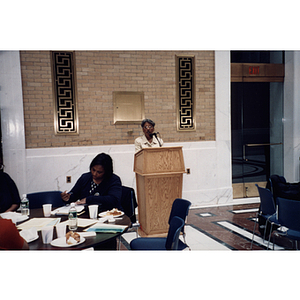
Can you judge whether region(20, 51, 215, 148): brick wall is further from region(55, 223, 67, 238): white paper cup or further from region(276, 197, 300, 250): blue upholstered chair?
region(55, 223, 67, 238): white paper cup

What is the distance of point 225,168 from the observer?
21.0 ft

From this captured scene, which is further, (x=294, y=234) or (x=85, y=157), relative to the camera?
(x=85, y=157)

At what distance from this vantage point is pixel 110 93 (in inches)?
227

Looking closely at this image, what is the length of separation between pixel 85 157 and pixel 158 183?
246 cm

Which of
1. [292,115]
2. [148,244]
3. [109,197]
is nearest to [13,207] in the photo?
[109,197]

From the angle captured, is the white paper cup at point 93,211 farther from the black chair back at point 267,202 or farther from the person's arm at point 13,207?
the black chair back at point 267,202

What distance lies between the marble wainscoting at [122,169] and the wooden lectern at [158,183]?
203cm

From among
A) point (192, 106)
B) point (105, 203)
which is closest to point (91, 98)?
point (192, 106)

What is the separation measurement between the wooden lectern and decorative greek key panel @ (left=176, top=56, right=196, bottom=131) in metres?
2.46

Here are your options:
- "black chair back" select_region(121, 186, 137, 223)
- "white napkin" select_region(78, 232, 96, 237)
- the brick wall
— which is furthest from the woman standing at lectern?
"white napkin" select_region(78, 232, 96, 237)

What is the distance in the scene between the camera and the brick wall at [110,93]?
5461mm

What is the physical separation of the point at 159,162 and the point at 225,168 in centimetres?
314

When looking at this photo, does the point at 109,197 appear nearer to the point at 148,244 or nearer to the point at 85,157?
the point at 148,244

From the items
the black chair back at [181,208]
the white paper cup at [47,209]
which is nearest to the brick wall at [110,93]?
the white paper cup at [47,209]
